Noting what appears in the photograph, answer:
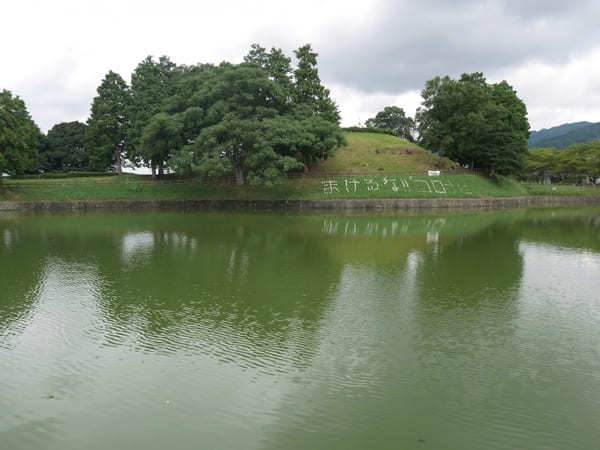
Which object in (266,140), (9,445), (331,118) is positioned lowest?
(9,445)

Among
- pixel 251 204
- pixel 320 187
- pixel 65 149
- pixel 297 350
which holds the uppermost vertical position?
pixel 65 149

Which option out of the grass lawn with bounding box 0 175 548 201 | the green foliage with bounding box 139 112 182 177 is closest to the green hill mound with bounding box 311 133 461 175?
the grass lawn with bounding box 0 175 548 201

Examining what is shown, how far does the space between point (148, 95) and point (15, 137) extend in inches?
568

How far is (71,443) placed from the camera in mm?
6434

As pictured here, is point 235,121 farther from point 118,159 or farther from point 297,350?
point 297,350

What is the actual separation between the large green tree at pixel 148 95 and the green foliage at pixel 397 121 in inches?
2403

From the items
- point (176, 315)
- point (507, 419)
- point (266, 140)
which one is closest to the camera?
point (507, 419)

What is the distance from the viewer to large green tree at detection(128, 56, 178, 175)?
50.4 meters

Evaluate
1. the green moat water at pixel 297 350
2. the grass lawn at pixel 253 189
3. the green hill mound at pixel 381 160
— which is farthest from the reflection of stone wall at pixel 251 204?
the green moat water at pixel 297 350

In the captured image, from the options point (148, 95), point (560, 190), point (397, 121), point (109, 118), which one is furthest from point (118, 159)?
point (397, 121)

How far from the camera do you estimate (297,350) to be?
31.6ft

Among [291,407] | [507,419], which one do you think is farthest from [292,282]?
[507,419]

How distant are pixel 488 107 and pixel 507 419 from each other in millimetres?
55113

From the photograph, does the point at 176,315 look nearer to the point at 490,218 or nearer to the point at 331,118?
the point at 490,218
